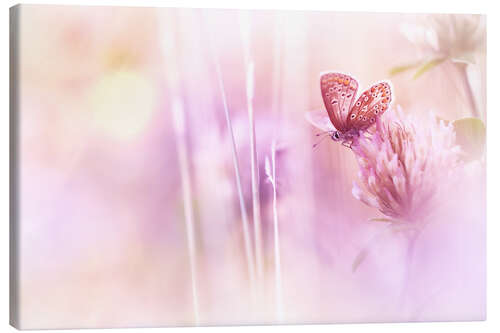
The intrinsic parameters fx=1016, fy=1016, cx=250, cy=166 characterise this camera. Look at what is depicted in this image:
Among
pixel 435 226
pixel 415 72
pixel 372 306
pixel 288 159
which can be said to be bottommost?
pixel 372 306

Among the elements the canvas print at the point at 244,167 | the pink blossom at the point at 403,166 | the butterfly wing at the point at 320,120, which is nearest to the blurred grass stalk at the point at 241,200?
the canvas print at the point at 244,167

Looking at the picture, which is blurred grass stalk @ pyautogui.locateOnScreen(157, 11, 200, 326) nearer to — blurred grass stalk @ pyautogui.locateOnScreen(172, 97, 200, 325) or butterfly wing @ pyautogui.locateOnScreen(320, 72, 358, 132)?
blurred grass stalk @ pyautogui.locateOnScreen(172, 97, 200, 325)

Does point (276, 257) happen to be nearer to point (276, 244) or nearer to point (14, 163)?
point (276, 244)

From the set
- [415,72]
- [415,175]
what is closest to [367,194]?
[415,175]

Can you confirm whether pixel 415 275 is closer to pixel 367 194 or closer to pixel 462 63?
pixel 367 194

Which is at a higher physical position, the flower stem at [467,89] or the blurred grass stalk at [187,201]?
the flower stem at [467,89]

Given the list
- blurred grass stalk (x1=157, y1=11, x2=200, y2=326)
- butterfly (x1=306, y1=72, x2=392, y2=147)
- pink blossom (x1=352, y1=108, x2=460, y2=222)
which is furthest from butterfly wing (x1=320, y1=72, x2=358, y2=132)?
blurred grass stalk (x1=157, y1=11, x2=200, y2=326)

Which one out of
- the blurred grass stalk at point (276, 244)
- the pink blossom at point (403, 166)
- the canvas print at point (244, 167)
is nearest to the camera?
the canvas print at point (244, 167)

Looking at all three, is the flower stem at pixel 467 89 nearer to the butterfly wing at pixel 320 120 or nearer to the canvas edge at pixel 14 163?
the butterfly wing at pixel 320 120
